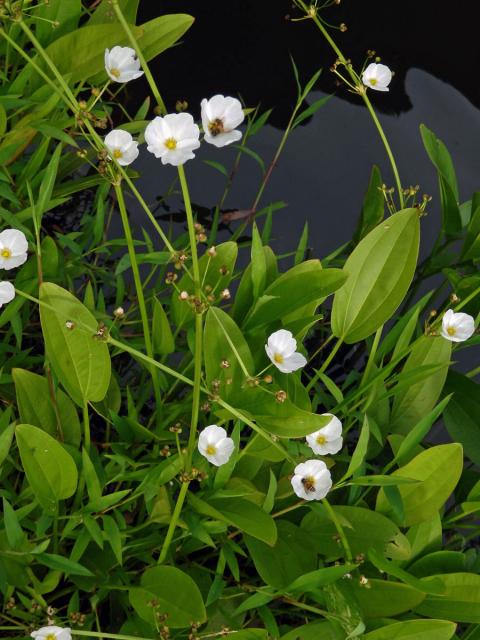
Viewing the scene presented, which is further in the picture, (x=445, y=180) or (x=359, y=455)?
(x=445, y=180)

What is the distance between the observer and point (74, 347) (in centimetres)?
87

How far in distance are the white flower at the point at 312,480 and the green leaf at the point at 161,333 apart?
0.72 feet

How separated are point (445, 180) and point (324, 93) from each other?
1.24 ft

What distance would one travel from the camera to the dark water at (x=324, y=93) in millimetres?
1323

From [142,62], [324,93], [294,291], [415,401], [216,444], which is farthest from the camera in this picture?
[324,93]

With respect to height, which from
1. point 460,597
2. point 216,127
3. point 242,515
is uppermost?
point 216,127

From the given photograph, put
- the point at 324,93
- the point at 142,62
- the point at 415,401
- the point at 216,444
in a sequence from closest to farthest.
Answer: the point at 142,62, the point at 216,444, the point at 415,401, the point at 324,93

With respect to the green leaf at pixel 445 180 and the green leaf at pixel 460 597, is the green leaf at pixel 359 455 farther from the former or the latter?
the green leaf at pixel 445 180

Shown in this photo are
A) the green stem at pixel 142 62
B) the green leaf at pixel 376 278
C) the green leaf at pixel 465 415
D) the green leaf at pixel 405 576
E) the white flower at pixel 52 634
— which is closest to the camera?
the green stem at pixel 142 62

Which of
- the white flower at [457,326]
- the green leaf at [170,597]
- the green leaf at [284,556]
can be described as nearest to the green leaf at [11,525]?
the green leaf at [170,597]

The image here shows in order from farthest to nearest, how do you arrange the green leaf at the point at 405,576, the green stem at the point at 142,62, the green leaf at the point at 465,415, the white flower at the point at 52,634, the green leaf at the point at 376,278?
the green leaf at the point at 465,415 < the green leaf at the point at 376,278 < the green leaf at the point at 405,576 < the white flower at the point at 52,634 < the green stem at the point at 142,62

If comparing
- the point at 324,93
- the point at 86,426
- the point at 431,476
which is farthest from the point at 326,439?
the point at 324,93

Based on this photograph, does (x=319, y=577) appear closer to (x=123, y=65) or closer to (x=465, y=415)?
(x=465, y=415)

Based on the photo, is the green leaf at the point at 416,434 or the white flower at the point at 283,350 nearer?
the white flower at the point at 283,350
